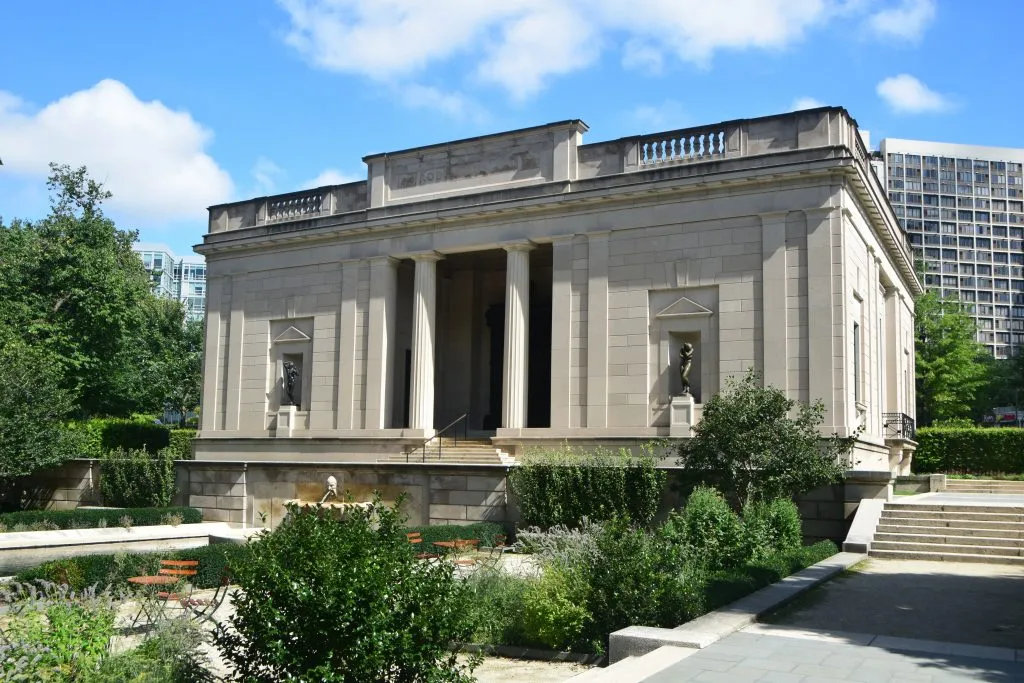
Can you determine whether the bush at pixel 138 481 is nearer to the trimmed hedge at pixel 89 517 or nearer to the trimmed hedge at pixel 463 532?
the trimmed hedge at pixel 89 517

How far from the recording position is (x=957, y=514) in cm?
1933

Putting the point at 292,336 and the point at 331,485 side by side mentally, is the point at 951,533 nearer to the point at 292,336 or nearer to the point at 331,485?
the point at 331,485

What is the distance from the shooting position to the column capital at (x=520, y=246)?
2741 cm

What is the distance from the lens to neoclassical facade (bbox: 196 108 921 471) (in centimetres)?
2375

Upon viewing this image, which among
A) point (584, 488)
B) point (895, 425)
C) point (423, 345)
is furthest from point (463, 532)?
point (895, 425)

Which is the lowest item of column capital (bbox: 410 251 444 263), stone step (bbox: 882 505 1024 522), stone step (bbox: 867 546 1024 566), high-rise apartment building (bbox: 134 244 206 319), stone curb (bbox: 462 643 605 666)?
stone curb (bbox: 462 643 605 666)

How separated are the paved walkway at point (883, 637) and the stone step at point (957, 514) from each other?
3858 millimetres

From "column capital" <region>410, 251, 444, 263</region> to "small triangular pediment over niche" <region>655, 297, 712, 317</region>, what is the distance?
764 centimetres

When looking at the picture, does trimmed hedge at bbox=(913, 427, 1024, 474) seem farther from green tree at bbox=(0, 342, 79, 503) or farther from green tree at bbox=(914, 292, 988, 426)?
green tree at bbox=(0, 342, 79, 503)

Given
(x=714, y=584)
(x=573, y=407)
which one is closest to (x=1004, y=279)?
(x=573, y=407)

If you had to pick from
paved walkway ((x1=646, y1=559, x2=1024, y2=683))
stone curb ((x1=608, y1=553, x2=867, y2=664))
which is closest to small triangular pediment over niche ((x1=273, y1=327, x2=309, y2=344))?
paved walkway ((x1=646, y1=559, x2=1024, y2=683))

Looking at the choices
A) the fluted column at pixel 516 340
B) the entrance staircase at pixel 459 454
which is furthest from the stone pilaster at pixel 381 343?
the fluted column at pixel 516 340

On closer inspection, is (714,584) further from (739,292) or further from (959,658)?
(739,292)

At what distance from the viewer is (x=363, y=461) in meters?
28.1
